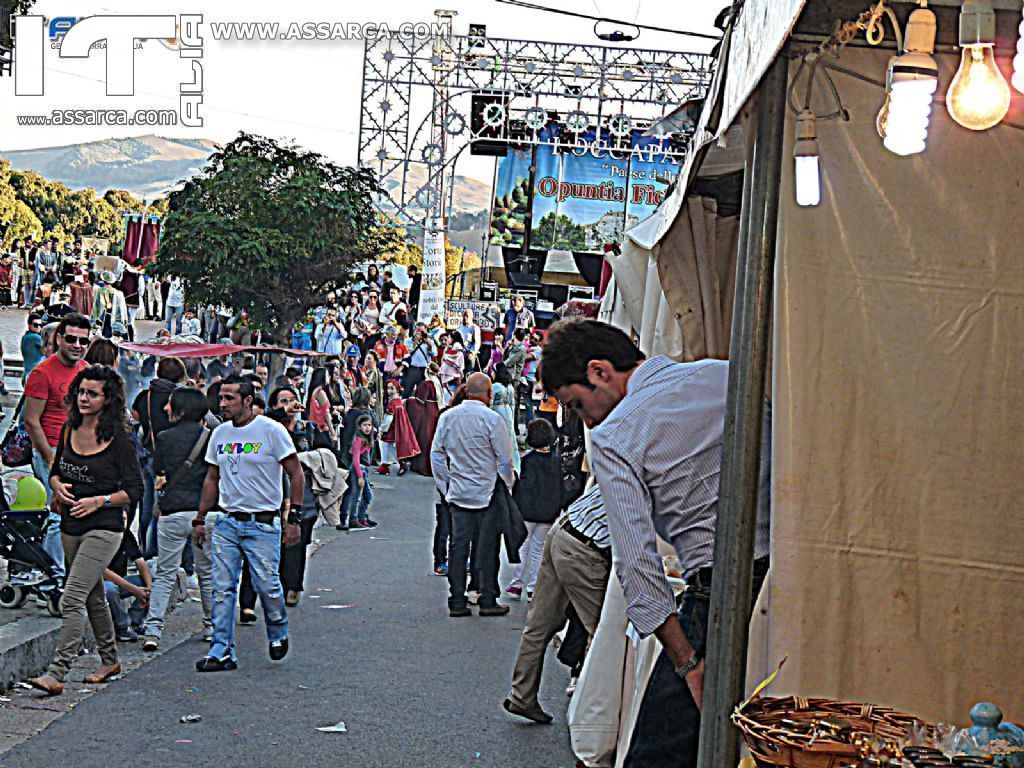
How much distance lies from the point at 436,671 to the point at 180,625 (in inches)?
100

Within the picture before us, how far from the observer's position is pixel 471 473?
37.6 ft

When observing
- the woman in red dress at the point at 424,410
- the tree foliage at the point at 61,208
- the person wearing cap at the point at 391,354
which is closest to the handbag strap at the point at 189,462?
the woman in red dress at the point at 424,410

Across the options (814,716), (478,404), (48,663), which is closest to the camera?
(814,716)

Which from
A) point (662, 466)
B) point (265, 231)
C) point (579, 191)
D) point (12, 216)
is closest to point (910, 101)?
point (662, 466)

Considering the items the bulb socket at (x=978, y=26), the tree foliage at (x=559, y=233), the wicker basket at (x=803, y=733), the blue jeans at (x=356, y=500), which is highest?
the tree foliage at (x=559, y=233)

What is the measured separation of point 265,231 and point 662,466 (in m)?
21.1

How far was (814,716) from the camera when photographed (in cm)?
361

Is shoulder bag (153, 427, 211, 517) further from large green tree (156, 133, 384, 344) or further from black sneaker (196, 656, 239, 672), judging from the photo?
large green tree (156, 133, 384, 344)

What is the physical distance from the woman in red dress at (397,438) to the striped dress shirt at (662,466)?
16525mm

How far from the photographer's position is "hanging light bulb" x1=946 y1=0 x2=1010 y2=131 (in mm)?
3238

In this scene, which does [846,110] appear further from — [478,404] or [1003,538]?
[478,404]

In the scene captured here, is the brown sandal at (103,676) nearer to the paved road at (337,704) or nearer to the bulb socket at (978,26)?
the paved road at (337,704)

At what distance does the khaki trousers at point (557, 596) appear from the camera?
23.2 ft

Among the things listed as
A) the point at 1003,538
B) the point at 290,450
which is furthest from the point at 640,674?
the point at 290,450
